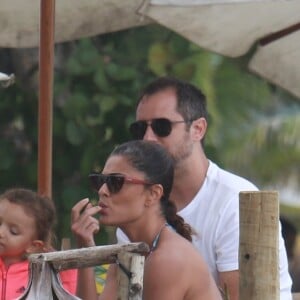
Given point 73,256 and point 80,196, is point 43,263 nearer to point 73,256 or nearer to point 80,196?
point 73,256

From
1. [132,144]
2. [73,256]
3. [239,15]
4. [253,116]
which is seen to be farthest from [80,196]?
[253,116]

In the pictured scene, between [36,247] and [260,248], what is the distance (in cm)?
106

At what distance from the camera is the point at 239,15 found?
207 inches

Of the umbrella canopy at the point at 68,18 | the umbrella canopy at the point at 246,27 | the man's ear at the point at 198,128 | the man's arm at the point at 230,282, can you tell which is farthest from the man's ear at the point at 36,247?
the umbrella canopy at the point at 68,18

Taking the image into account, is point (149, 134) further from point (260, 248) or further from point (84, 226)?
point (260, 248)

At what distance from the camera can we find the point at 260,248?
3047 mm

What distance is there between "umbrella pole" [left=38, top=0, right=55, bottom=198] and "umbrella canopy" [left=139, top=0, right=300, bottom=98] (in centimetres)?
50

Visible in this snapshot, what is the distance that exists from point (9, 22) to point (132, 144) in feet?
6.43

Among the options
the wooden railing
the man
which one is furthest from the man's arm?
the wooden railing

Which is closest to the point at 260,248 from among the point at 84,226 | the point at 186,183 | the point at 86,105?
the point at 84,226

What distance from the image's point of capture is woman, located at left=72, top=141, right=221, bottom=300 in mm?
3428

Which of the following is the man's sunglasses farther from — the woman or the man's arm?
the woman

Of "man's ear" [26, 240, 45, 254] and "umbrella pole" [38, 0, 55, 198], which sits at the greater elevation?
"umbrella pole" [38, 0, 55, 198]

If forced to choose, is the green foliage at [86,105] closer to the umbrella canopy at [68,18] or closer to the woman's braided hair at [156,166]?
the umbrella canopy at [68,18]
